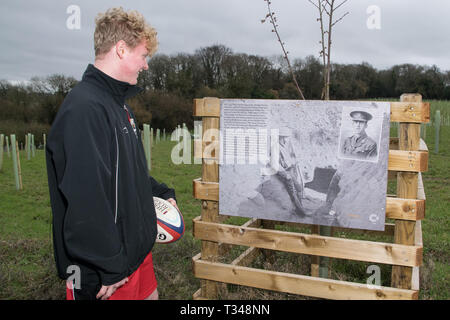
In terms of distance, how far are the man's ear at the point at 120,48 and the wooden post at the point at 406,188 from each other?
2028 mm

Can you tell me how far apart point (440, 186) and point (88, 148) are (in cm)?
1070

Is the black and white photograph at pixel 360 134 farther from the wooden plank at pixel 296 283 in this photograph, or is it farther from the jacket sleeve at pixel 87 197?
the jacket sleeve at pixel 87 197

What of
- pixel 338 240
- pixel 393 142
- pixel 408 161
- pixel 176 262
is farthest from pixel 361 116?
pixel 176 262

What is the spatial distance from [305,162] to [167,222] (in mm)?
1197

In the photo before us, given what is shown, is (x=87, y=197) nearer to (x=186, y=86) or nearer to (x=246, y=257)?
(x=246, y=257)

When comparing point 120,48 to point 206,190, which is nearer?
point 120,48

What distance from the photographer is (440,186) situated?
10.5m

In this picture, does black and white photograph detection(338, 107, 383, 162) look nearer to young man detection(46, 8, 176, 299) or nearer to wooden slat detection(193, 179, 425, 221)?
wooden slat detection(193, 179, 425, 221)

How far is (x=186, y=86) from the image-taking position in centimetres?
4650

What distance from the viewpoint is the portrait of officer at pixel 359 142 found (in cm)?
298
